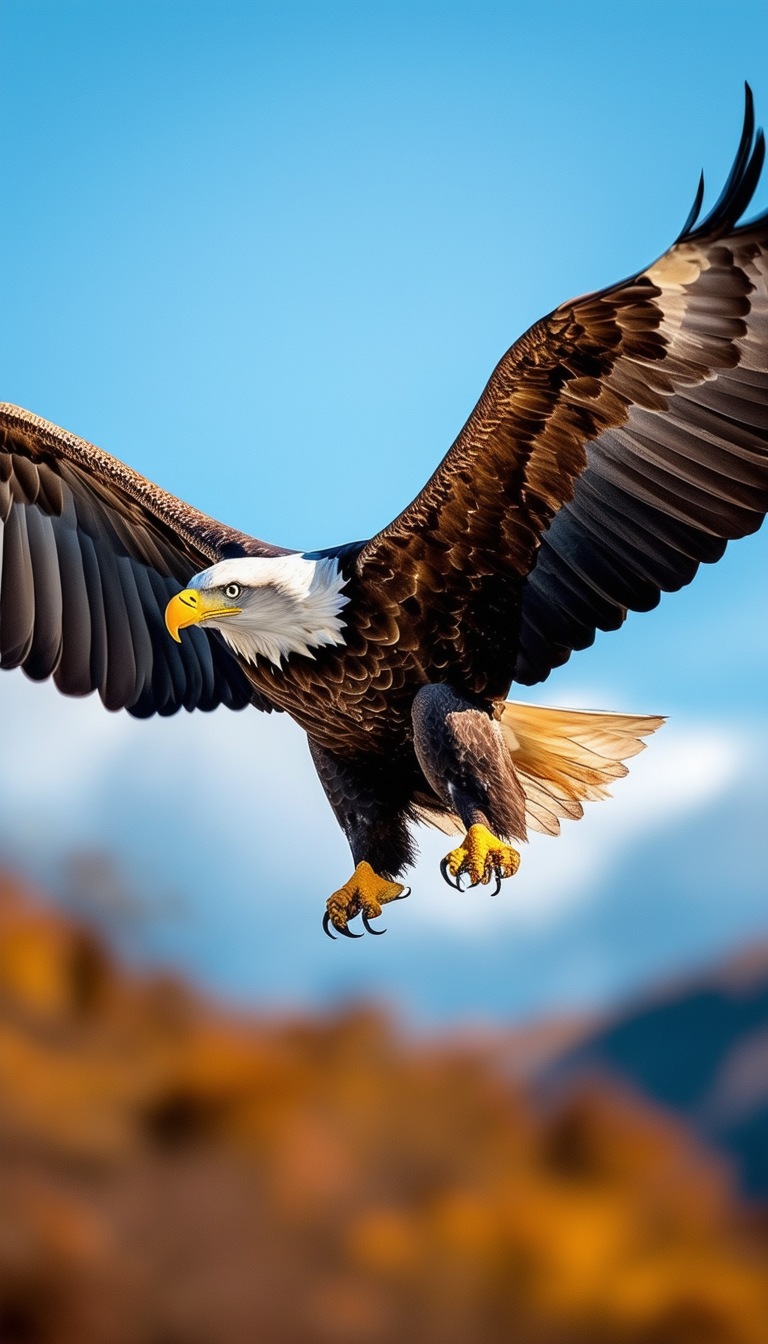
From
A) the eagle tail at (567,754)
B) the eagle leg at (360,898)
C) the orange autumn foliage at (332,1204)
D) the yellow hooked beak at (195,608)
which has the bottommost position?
the orange autumn foliage at (332,1204)

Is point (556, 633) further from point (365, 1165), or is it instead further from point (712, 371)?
point (365, 1165)

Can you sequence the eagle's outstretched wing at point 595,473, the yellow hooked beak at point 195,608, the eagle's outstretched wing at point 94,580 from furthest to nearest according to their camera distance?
1. the eagle's outstretched wing at point 94,580
2. the yellow hooked beak at point 195,608
3. the eagle's outstretched wing at point 595,473

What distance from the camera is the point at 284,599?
239 cm

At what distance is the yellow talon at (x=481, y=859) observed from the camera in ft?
7.26


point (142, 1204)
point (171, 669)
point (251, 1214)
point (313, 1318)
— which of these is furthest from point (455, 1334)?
point (171, 669)

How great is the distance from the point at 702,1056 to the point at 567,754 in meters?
0.72

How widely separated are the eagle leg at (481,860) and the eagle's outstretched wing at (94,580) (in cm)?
76

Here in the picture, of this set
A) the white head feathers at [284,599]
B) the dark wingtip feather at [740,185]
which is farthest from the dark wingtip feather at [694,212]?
the white head feathers at [284,599]

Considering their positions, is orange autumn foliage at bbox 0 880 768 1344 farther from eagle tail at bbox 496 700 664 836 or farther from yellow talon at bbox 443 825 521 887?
eagle tail at bbox 496 700 664 836

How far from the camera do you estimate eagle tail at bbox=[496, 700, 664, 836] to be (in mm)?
2693

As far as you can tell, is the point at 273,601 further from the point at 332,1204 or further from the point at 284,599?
the point at 332,1204

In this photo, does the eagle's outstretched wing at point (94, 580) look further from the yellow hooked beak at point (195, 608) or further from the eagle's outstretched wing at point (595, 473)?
the eagle's outstretched wing at point (595, 473)

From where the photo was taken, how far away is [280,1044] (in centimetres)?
238

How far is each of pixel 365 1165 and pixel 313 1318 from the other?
0.79 feet
